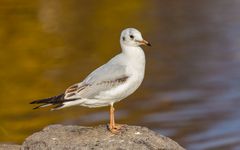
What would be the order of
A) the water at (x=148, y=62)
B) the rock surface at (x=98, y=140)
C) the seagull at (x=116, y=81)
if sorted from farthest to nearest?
the water at (x=148, y=62) → the rock surface at (x=98, y=140) → the seagull at (x=116, y=81)

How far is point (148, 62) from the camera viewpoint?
17.2m

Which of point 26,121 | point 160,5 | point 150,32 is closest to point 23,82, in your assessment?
point 26,121

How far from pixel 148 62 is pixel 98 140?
364 inches

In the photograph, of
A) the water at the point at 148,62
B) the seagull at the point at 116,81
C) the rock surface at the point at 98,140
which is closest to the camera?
the seagull at the point at 116,81

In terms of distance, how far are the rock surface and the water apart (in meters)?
3.86

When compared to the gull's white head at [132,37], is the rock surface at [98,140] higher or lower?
lower

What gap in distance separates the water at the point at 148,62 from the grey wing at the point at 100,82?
435 centimetres

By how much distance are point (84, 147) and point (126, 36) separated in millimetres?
1058

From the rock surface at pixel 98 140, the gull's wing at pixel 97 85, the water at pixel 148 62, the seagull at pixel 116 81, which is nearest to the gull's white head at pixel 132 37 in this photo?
the seagull at pixel 116 81

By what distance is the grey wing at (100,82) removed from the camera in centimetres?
783

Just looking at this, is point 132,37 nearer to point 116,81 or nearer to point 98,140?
point 116,81

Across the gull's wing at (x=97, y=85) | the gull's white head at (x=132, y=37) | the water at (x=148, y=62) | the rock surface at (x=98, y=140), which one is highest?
the water at (x=148, y=62)

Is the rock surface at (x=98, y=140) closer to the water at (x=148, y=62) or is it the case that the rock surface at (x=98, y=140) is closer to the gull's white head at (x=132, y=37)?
the gull's white head at (x=132, y=37)

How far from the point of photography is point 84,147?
793cm
